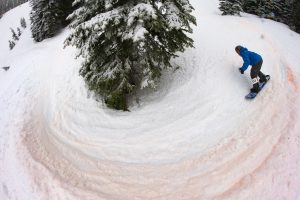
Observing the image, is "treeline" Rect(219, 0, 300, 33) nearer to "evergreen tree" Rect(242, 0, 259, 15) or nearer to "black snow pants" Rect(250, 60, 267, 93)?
"evergreen tree" Rect(242, 0, 259, 15)

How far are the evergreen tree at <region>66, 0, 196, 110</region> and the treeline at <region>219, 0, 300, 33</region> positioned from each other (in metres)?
14.2

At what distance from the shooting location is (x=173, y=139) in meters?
9.42

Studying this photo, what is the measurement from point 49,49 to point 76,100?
10.7m

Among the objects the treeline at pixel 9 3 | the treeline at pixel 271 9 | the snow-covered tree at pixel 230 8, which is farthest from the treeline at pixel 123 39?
the treeline at pixel 9 3

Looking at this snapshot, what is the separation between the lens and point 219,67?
12000 mm

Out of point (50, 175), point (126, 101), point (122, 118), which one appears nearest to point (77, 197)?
point (50, 175)

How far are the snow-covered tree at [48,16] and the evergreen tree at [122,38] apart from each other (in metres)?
20.0

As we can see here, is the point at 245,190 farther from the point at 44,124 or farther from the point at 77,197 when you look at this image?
the point at 44,124

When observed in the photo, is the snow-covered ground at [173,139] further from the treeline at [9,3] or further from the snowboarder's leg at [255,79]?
the treeline at [9,3]

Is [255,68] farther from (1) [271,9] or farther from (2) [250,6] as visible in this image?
(2) [250,6]

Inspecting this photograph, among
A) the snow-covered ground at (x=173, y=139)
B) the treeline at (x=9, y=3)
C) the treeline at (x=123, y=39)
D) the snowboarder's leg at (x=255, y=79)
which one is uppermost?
the treeline at (x=123, y=39)

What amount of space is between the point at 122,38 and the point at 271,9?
20.6 m

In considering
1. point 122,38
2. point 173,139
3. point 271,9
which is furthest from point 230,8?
point 173,139

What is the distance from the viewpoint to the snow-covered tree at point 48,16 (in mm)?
29297
